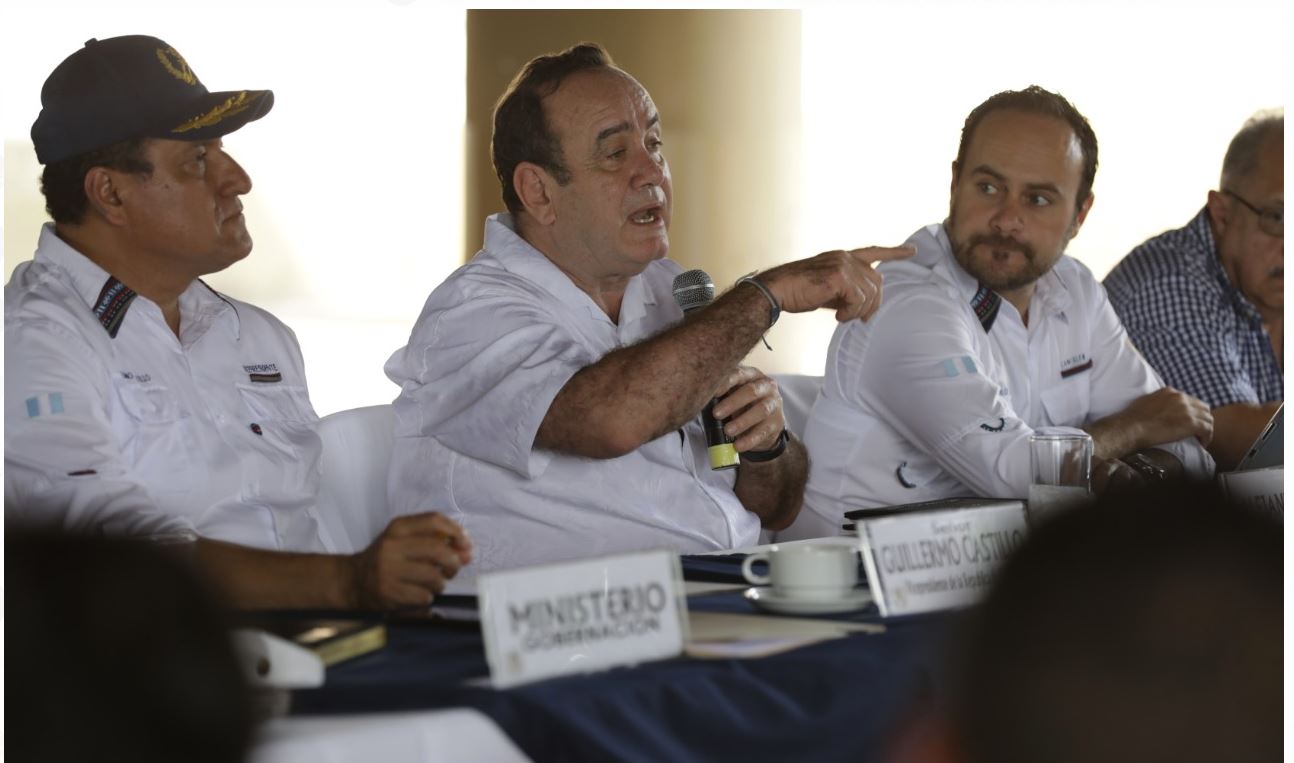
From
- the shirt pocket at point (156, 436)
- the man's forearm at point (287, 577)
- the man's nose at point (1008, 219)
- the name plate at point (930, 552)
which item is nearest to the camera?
the name plate at point (930, 552)

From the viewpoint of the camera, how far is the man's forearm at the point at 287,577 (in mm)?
1460

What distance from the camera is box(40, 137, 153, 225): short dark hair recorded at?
2033 millimetres

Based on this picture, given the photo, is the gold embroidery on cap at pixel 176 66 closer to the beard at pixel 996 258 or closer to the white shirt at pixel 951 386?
the white shirt at pixel 951 386

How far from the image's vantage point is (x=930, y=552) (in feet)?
4.44

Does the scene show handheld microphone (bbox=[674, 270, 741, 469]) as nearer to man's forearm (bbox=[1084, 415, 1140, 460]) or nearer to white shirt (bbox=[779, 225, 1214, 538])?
white shirt (bbox=[779, 225, 1214, 538])

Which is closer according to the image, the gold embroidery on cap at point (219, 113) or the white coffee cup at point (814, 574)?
the white coffee cup at point (814, 574)

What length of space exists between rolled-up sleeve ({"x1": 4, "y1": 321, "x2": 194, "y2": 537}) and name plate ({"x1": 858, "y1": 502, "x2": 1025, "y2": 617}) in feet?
→ 2.78

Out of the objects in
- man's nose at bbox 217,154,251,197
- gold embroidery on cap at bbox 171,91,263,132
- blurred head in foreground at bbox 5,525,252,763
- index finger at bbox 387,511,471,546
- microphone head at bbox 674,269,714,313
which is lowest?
index finger at bbox 387,511,471,546

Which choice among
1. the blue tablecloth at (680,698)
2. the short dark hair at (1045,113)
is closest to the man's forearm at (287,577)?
the blue tablecloth at (680,698)

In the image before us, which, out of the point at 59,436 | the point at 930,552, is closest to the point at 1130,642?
the point at 930,552

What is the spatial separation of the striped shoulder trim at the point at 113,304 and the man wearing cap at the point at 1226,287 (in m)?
2.36

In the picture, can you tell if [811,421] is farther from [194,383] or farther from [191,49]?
[191,49]

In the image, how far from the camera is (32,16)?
16.8ft

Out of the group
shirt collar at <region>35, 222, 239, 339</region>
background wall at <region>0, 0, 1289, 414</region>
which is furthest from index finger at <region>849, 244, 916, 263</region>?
background wall at <region>0, 0, 1289, 414</region>
